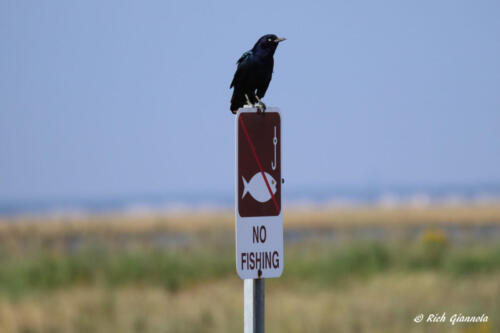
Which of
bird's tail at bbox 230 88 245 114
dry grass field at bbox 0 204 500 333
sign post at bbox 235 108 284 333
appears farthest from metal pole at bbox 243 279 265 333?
dry grass field at bbox 0 204 500 333

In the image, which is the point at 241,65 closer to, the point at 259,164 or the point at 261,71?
the point at 261,71

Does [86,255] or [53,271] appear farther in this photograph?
[86,255]

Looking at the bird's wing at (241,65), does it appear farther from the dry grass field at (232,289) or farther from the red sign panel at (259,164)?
the dry grass field at (232,289)

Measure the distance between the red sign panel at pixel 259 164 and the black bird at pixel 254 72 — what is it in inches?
29.2

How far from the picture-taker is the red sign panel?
420 cm

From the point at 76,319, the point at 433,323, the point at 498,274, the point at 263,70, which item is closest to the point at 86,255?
the point at 76,319

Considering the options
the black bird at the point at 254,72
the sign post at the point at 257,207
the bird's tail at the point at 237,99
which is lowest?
the sign post at the point at 257,207

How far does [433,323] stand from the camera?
8727 mm

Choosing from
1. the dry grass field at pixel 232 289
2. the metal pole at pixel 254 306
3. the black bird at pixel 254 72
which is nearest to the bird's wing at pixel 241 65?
the black bird at pixel 254 72

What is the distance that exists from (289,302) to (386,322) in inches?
63.6

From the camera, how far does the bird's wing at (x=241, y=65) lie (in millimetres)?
5193

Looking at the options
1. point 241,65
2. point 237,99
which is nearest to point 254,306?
point 237,99

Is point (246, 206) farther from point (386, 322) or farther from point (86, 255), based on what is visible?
point (86, 255)

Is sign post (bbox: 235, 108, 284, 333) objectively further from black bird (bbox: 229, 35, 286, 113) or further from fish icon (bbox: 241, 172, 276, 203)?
black bird (bbox: 229, 35, 286, 113)
